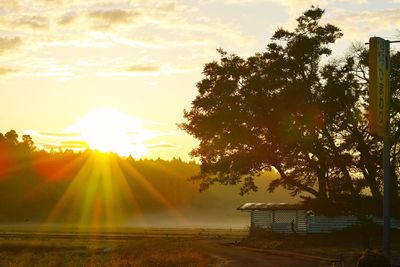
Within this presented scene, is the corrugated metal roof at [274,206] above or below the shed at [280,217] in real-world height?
above

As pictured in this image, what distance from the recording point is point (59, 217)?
17462 centimetres

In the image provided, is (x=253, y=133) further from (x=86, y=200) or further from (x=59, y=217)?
(x=86, y=200)

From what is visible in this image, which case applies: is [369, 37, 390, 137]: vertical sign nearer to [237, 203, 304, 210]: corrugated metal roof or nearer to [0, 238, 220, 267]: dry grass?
[0, 238, 220, 267]: dry grass

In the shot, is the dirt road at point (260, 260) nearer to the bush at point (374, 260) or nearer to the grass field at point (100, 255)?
the grass field at point (100, 255)

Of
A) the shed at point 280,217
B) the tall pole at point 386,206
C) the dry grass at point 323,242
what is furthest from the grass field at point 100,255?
the shed at point 280,217

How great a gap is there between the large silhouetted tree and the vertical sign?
24798mm

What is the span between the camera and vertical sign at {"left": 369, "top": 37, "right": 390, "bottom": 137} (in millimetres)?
22859

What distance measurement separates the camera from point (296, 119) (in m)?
49.2

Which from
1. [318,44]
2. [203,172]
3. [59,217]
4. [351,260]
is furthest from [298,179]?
[59,217]

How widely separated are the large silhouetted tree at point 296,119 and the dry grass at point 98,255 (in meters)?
9.53

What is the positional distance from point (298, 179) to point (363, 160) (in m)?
5.72

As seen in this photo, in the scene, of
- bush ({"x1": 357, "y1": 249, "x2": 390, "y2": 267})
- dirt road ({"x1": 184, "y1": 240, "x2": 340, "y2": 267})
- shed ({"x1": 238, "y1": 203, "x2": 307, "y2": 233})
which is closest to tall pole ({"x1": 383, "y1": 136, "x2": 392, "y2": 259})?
bush ({"x1": 357, "y1": 249, "x2": 390, "y2": 267})

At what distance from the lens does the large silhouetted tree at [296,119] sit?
162ft

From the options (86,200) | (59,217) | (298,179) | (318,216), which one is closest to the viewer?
(298,179)
